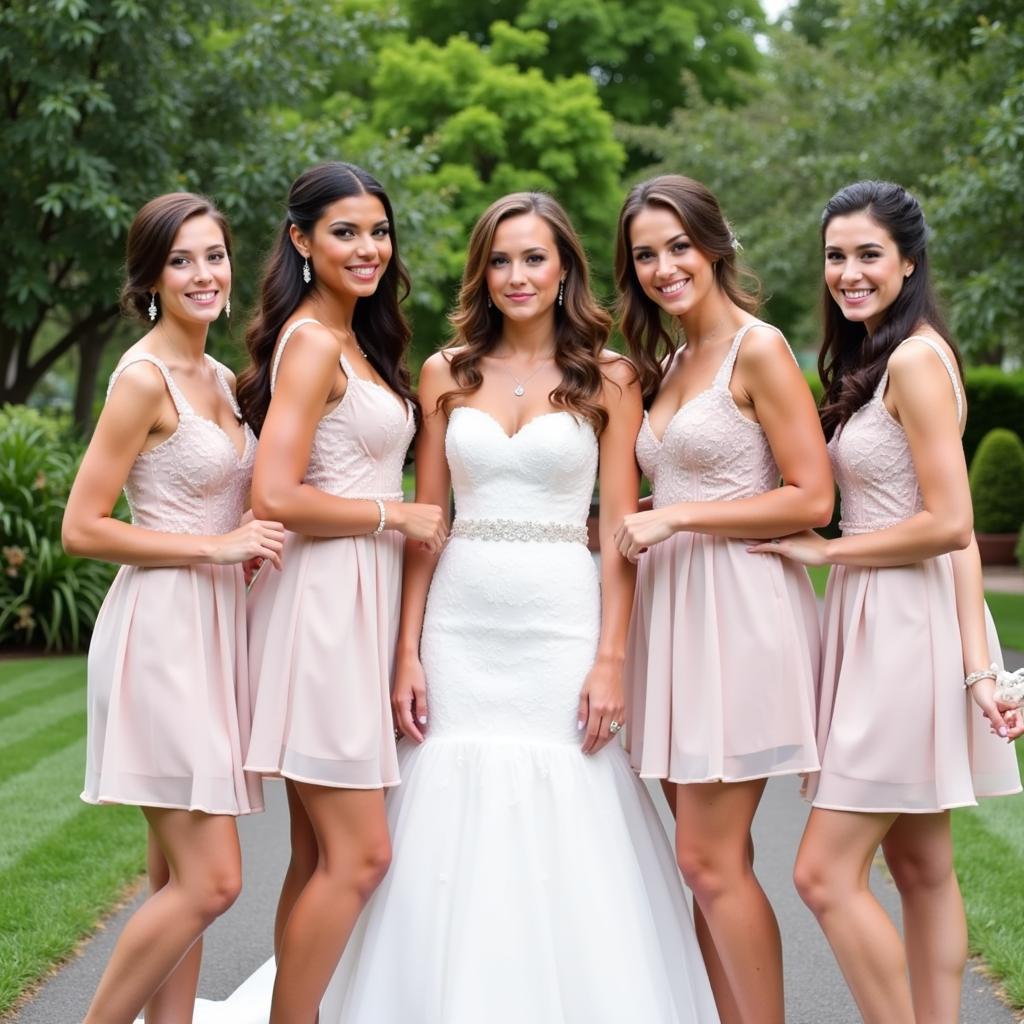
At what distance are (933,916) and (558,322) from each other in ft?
6.99

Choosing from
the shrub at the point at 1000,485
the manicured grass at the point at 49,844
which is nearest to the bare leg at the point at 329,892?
the manicured grass at the point at 49,844

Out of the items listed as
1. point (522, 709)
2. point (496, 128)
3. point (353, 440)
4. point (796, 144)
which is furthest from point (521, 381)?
point (496, 128)

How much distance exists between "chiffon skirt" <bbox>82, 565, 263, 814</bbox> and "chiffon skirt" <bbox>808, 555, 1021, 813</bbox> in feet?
5.47

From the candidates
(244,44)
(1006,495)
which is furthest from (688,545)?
(1006,495)

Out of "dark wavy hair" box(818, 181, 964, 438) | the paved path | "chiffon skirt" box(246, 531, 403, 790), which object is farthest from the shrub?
"chiffon skirt" box(246, 531, 403, 790)

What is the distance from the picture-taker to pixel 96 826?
23.6 feet

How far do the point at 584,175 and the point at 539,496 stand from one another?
23793 millimetres

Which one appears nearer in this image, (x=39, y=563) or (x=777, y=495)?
(x=777, y=495)

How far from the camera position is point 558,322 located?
4.53 m

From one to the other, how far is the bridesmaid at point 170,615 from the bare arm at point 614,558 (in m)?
0.99

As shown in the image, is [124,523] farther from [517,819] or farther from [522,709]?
[517,819]

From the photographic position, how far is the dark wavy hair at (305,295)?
14.0 ft

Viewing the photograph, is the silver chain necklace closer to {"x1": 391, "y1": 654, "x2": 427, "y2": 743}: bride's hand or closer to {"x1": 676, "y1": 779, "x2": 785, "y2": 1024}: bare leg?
{"x1": 391, "y1": 654, "x2": 427, "y2": 743}: bride's hand

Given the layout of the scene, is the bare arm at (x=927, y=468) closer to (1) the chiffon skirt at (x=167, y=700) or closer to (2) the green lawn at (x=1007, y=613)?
(1) the chiffon skirt at (x=167, y=700)
